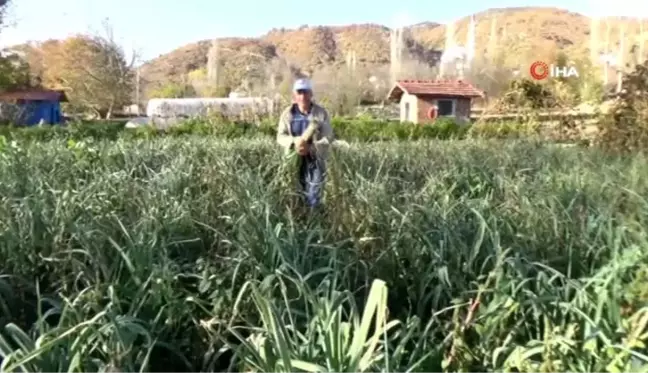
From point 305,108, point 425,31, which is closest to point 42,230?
point 305,108

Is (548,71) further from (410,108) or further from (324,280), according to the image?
(324,280)

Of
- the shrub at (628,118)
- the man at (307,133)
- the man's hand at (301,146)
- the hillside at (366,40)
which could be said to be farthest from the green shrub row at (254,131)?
the hillside at (366,40)

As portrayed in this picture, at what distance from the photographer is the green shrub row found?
1269 cm

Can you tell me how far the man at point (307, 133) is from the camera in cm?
557

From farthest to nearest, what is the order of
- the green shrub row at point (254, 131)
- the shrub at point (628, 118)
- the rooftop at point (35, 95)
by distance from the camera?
1. the rooftop at point (35, 95)
2. the green shrub row at point (254, 131)
3. the shrub at point (628, 118)

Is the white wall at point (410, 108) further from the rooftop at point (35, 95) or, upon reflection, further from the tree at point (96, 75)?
the tree at point (96, 75)

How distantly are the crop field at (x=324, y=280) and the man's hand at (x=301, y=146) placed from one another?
5.04 ft

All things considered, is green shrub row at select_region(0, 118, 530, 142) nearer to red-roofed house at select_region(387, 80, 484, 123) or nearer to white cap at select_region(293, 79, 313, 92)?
white cap at select_region(293, 79, 313, 92)

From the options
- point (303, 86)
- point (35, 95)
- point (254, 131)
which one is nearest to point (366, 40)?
point (35, 95)

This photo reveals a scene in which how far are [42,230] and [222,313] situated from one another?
0.91 meters

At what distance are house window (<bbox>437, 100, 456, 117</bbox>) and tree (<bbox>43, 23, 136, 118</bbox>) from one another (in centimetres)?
1944

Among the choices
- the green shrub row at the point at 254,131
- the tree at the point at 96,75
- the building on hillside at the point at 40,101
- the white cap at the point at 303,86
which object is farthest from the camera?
the tree at the point at 96,75

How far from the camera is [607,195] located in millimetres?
3574

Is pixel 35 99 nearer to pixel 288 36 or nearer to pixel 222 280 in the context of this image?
pixel 222 280
